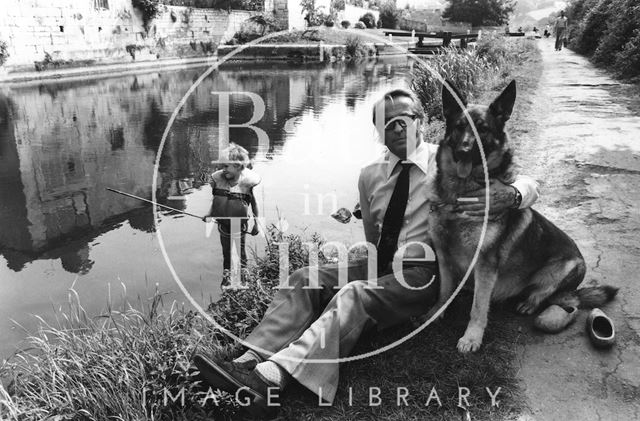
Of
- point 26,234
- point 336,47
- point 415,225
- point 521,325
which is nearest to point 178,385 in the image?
point 415,225

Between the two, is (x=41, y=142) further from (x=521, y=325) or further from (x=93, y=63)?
(x=93, y=63)

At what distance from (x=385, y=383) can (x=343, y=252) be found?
8.77 feet

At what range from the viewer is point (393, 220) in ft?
11.5

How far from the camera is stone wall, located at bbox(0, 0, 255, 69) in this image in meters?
24.4

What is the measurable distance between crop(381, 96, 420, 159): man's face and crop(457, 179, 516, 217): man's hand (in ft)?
1.99

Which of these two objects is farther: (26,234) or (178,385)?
(26,234)

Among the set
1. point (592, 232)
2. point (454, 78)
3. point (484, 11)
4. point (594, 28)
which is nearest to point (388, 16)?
point (484, 11)

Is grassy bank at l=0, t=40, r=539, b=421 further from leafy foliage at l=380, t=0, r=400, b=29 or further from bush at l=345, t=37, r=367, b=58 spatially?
leafy foliage at l=380, t=0, r=400, b=29

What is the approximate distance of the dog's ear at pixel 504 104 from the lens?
2.88m

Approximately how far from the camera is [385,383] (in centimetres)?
312

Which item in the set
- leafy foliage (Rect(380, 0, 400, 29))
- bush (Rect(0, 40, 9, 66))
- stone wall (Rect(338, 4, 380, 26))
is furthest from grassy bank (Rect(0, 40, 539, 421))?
leafy foliage (Rect(380, 0, 400, 29))

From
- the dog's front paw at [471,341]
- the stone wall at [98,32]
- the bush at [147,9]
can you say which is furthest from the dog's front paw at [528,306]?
the bush at [147,9]

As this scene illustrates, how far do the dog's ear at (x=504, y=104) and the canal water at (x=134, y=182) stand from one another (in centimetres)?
310

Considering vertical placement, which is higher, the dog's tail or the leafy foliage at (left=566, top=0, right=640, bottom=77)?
the leafy foliage at (left=566, top=0, right=640, bottom=77)
